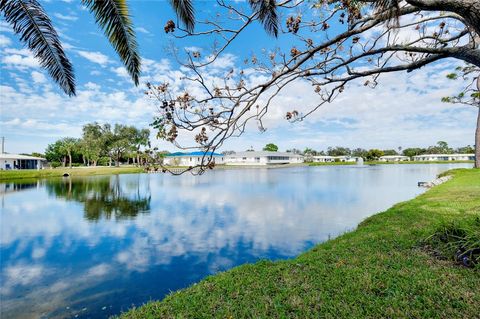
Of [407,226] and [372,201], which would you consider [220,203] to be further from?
[407,226]

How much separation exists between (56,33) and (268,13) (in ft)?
13.3

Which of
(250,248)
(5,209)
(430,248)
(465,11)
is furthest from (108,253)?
(5,209)

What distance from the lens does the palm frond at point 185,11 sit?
5863mm

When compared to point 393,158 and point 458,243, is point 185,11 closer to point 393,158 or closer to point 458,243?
point 458,243

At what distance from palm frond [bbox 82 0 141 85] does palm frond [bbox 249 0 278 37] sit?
266cm

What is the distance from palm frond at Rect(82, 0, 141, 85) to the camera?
5293 mm

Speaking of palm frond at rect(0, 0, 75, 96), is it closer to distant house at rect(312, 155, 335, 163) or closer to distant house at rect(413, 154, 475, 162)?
distant house at rect(312, 155, 335, 163)

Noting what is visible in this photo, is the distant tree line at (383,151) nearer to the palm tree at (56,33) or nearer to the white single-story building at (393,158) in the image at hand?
the white single-story building at (393,158)

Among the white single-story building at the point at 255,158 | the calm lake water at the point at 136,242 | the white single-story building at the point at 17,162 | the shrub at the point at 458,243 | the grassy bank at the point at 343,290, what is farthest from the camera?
the white single-story building at the point at 255,158

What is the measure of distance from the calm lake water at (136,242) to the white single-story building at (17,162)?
36940 millimetres

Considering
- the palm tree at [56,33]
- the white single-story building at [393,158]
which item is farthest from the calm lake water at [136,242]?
the white single-story building at [393,158]

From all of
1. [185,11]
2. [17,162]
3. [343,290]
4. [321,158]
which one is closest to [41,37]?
[185,11]

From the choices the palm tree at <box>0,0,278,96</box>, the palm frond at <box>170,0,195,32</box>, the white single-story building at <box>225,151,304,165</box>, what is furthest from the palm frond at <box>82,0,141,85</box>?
the white single-story building at <box>225,151,304,165</box>

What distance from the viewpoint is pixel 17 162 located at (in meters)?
49.6
